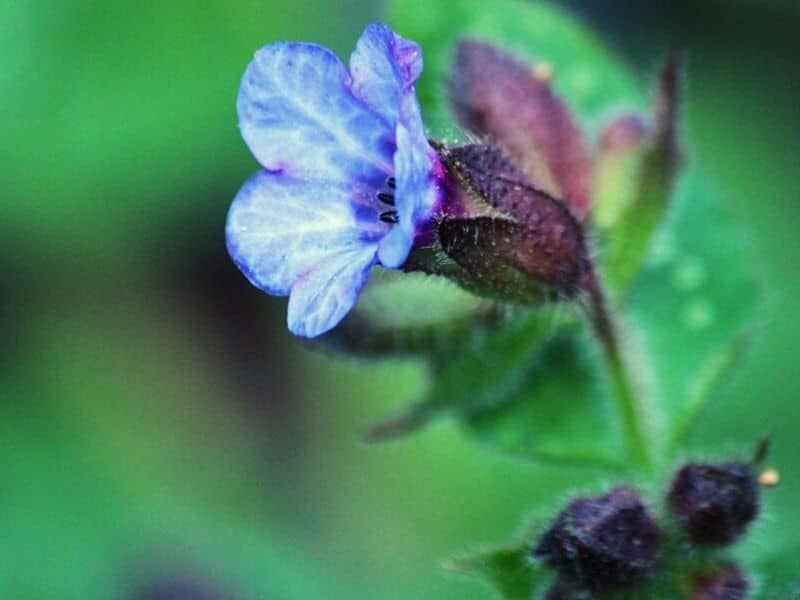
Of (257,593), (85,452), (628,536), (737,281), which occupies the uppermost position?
(737,281)

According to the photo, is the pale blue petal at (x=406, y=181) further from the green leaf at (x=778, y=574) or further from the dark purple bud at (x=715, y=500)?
the green leaf at (x=778, y=574)

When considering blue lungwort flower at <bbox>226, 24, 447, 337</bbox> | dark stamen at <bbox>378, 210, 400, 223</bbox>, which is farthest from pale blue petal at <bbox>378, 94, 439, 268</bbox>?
dark stamen at <bbox>378, 210, 400, 223</bbox>

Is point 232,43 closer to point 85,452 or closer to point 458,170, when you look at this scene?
point 85,452

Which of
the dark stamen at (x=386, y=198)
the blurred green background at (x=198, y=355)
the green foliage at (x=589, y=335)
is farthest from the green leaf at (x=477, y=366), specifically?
the blurred green background at (x=198, y=355)

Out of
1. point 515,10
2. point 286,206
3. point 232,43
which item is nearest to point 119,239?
point 232,43

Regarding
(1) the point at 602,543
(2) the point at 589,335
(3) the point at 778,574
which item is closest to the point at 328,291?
(1) the point at 602,543

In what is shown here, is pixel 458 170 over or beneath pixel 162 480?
beneath

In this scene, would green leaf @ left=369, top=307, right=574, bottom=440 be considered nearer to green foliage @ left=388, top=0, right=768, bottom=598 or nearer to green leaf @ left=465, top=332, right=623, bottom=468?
green foliage @ left=388, top=0, right=768, bottom=598
